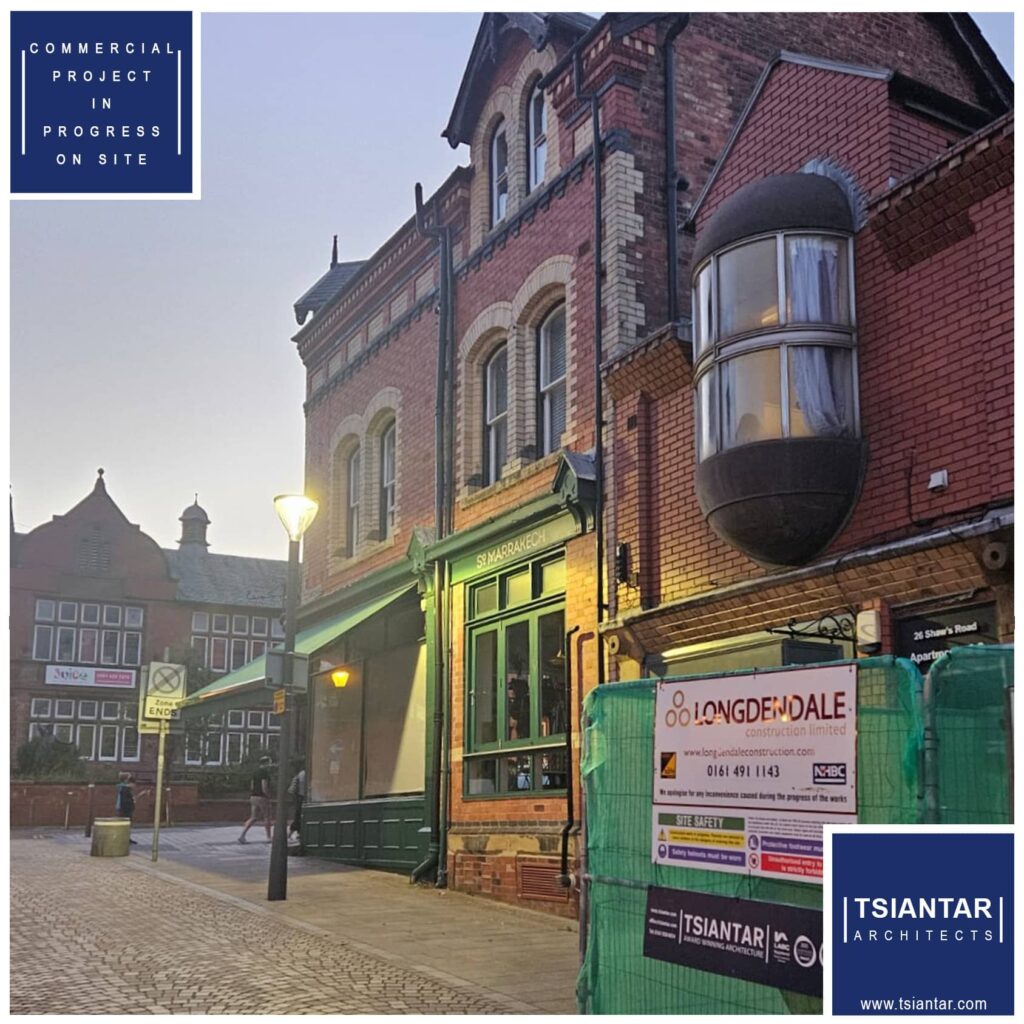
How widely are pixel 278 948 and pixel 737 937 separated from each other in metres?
5.38

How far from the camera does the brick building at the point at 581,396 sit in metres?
9.93

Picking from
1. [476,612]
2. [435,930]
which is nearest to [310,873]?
[476,612]

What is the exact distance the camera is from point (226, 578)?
61.9 m

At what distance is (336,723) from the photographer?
66.9 feet

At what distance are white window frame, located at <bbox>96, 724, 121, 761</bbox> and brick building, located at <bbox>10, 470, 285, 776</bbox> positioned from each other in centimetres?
4

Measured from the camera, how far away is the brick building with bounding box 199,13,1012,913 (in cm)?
993

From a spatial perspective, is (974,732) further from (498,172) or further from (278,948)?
(498,172)

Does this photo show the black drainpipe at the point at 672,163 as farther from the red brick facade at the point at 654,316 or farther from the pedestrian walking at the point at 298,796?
the pedestrian walking at the point at 298,796

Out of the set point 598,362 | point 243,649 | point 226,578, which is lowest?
point 243,649

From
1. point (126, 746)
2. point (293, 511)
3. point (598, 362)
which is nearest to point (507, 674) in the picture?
point (293, 511)

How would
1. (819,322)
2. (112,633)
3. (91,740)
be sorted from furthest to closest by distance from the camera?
(112,633), (91,740), (819,322)

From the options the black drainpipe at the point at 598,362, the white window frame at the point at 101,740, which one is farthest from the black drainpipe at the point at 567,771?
the white window frame at the point at 101,740

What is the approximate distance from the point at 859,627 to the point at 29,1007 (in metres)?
6.07

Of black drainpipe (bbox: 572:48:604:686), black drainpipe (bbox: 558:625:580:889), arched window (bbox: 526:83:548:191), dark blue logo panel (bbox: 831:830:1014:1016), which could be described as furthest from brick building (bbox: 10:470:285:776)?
dark blue logo panel (bbox: 831:830:1014:1016)
